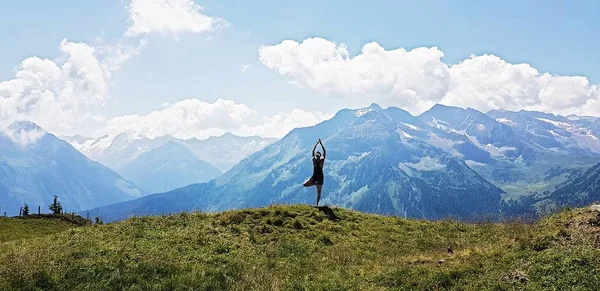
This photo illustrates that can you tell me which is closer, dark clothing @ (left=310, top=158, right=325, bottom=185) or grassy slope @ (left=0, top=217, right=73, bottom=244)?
dark clothing @ (left=310, top=158, right=325, bottom=185)

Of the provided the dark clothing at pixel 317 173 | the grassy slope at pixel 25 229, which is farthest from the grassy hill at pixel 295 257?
the grassy slope at pixel 25 229

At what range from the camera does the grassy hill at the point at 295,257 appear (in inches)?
542

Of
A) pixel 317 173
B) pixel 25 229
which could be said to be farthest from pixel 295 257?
pixel 25 229

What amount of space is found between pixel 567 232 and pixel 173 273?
15124 millimetres

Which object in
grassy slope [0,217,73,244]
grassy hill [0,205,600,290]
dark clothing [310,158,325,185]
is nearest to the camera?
grassy hill [0,205,600,290]

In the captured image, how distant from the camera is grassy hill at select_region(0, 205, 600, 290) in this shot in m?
13.8

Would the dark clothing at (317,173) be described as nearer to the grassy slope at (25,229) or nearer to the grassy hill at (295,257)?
the grassy hill at (295,257)

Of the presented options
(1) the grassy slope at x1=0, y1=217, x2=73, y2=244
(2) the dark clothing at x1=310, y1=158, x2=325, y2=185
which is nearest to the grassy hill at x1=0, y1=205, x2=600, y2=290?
(2) the dark clothing at x1=310, y1=158, x2=325, y2=185

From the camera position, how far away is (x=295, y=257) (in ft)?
65.2

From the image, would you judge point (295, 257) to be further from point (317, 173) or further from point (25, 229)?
point (25, 229)

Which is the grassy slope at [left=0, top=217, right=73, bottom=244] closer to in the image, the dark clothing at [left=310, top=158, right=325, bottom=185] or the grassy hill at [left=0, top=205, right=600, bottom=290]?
the grassy hill at [left=0, top=205, right=600, bottom=290]

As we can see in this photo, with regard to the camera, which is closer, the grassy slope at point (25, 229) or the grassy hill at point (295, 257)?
the grassy hill at point (295, 257)

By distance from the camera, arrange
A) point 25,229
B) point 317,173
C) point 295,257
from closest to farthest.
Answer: point 295,257
point 317,173
point 25,229

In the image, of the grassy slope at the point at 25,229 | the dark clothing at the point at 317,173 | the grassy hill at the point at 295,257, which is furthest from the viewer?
the grassy slope at the point at 25,229
